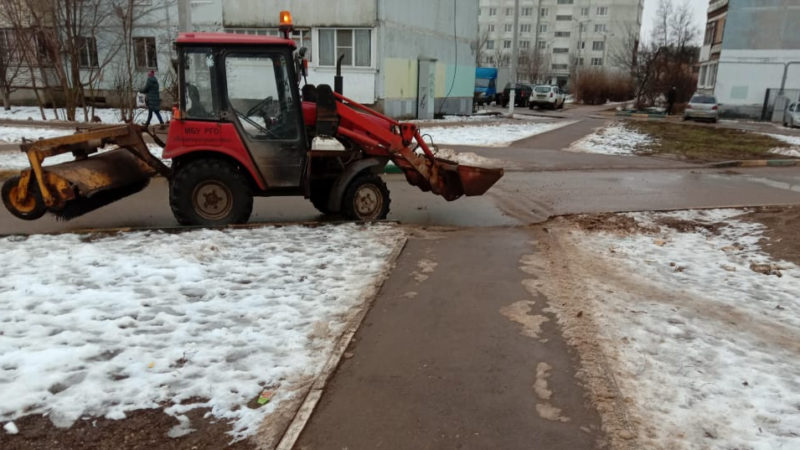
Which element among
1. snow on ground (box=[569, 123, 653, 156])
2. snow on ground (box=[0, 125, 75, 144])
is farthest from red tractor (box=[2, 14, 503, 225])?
snow on ground (box=[569, 123, 653, 156])

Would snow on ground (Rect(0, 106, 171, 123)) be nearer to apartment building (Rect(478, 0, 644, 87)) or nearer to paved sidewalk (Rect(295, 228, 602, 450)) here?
paved sidewalk (Rect(295, 228, 602, 450))

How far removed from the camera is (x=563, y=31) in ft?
336

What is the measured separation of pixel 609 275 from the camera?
6.33 m

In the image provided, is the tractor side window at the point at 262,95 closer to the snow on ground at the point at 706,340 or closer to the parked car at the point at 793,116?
the snow on ground at the point at 706,340

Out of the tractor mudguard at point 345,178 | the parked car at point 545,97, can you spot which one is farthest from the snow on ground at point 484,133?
the parked car at point 545,97

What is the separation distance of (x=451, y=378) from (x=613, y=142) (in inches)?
752

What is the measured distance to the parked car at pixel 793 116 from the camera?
3014 cm

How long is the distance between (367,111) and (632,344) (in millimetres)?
5097

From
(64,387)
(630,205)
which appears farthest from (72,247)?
(630,205)

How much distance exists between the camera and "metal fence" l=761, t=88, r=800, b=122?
34.9m

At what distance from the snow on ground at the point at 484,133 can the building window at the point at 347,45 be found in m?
4.32

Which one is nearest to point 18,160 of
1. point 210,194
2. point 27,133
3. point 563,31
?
point 27,133

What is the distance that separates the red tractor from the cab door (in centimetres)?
1

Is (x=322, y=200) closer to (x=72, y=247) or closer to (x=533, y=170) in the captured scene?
(x=72, y=247)
